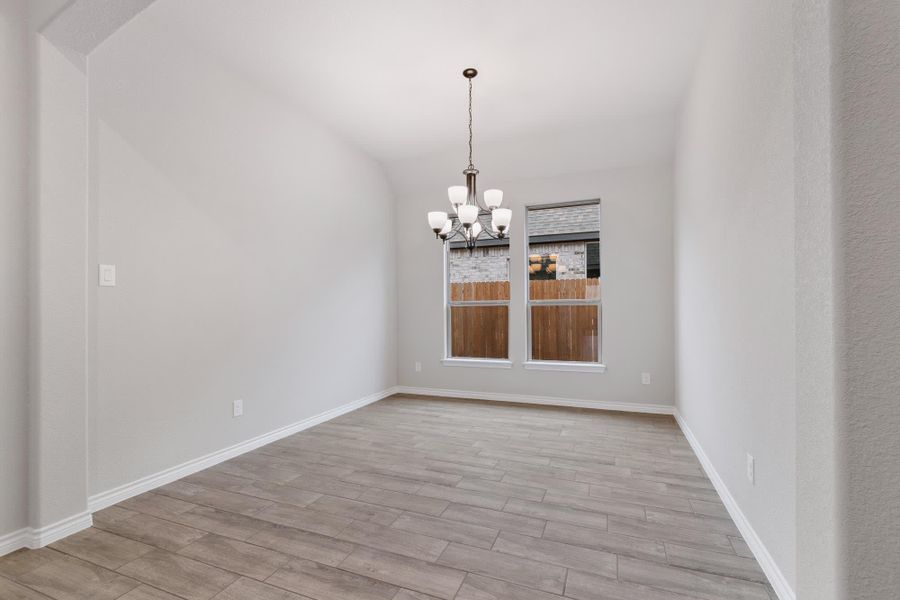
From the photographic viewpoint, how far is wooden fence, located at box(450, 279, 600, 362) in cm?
486

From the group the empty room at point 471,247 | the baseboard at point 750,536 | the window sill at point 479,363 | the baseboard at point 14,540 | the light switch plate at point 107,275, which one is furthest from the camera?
the window sill at point 479,363

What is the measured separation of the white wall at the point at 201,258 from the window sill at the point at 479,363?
1.33 m

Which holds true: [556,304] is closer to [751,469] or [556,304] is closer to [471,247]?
[471,247]

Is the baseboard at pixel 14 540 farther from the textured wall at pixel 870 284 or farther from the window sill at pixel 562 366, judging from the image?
the window sill at pixel 562 366

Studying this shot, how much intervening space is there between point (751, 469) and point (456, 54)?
3.10 meters

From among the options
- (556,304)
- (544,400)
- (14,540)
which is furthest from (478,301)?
(14,540)

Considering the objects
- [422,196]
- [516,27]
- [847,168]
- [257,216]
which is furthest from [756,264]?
[422,196]

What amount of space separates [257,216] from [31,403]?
1916 mm

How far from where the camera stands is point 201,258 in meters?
3.00

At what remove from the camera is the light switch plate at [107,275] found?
2.40m

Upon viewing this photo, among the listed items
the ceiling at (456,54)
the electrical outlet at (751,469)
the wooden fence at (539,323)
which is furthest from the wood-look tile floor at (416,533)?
the ceiling at (456,54)

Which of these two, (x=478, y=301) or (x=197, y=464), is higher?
(x=478, y=301)

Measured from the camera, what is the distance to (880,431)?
0.79 metres

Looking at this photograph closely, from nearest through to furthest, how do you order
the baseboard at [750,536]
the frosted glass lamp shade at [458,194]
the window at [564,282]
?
1. the baseboard at [750,536]
2. the frosted glass lamp shade at [458,194]
3. the window at [564,282]
